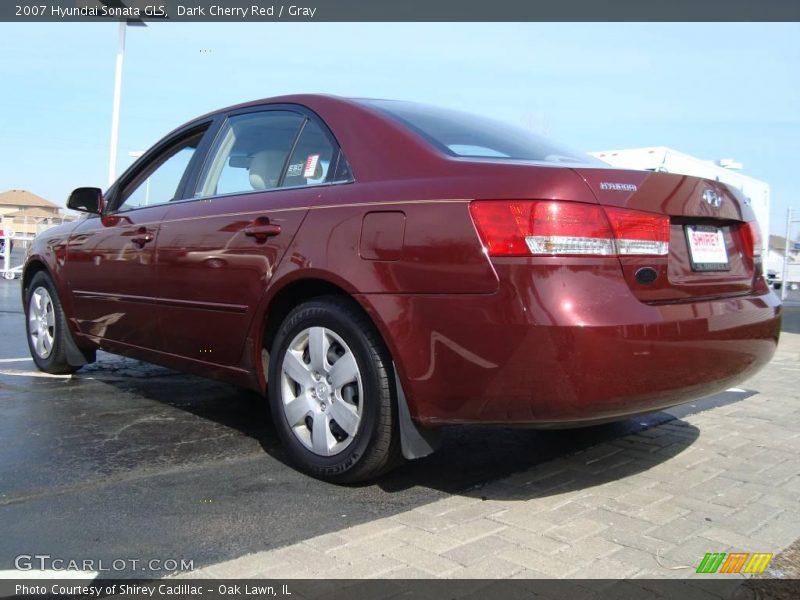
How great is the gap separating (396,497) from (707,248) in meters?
1.61

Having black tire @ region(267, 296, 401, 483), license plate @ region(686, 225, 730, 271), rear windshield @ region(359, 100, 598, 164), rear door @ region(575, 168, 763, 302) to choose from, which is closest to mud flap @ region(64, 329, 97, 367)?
black tire @ region(267, 296, 401, 483)

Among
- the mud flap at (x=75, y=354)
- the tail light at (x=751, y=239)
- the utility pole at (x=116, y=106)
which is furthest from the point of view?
the utility pole at (x=116, y=106)

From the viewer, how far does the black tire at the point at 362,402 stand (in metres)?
2.87

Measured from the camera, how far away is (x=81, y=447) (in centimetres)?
356

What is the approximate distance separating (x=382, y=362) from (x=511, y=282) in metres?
0.65

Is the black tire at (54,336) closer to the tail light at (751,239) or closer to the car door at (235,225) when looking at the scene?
the car door at (235,225)

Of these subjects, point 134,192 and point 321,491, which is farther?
point 134,192

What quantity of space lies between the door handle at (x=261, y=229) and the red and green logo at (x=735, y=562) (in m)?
2.10

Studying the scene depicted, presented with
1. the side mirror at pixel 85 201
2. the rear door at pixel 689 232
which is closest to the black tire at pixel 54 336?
the side mirror at pixel 85 201

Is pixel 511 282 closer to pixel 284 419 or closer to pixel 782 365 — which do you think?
pixel 284 419

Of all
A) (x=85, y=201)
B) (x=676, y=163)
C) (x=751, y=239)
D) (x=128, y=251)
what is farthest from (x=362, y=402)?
(x=676, y=163)

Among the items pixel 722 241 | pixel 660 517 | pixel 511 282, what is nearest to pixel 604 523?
pixel 660 517

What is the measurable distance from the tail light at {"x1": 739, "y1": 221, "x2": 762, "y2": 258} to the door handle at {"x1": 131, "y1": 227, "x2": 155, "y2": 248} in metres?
2.98

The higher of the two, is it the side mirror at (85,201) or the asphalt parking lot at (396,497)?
the side mirror at (85,201)
